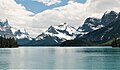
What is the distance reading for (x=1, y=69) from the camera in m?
93.9

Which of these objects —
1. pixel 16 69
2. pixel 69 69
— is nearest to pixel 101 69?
pixel 69 69

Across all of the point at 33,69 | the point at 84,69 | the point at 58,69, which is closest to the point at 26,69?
the point at 33,69

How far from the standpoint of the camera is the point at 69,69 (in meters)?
96.1

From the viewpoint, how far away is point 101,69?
3777 inches

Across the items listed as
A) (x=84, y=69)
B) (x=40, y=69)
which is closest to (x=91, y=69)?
(x=84, y=69)

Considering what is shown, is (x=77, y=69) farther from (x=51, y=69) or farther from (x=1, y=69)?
(x=1, y=69)

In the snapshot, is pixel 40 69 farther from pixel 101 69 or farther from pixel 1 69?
pixel 101 69

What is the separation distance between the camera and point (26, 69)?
95.4m

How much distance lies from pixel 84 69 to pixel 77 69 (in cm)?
204

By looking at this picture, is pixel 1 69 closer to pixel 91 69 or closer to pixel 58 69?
pixel 58 69

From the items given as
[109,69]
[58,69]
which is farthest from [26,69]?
[109,69]

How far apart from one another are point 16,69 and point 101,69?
2450 centimetres

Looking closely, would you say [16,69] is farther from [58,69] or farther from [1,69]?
[58,69]

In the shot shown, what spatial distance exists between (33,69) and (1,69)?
9.03 metres
